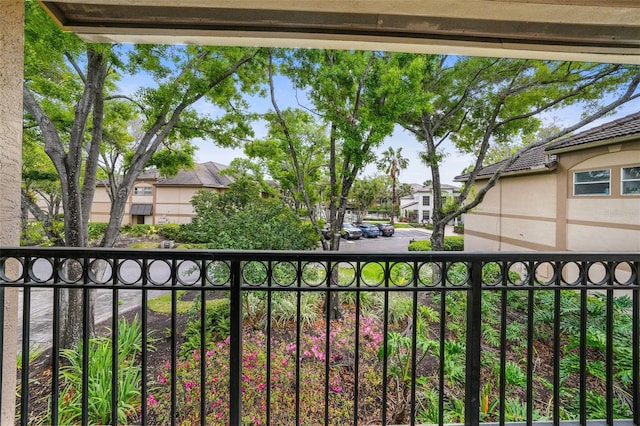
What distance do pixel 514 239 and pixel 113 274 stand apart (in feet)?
28.3

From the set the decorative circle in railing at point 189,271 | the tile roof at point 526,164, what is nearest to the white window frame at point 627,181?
the tile roof at point 526,164

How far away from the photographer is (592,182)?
5.32m

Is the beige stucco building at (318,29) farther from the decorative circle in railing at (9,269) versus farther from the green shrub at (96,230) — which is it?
the green shrub at (96,230)

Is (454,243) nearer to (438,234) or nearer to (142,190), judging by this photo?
(438,234)

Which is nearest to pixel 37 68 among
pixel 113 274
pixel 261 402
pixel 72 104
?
pixel 72 104

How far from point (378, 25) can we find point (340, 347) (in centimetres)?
287

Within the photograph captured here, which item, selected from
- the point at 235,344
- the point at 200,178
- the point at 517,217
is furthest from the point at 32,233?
the point at 517,217

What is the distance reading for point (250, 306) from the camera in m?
3.91

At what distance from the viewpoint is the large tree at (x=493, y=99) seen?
168 inches

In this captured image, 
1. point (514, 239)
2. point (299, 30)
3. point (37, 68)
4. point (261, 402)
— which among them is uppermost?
point (37, 68)

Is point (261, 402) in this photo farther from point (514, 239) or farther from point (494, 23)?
point (514, 239)

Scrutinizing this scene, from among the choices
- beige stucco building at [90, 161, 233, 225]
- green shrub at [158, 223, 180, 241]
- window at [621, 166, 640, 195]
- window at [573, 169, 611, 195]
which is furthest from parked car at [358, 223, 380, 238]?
window at [621, 166, 640, 195]

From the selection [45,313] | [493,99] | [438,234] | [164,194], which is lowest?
[45,313]

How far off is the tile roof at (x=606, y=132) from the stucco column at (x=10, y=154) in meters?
7.29
